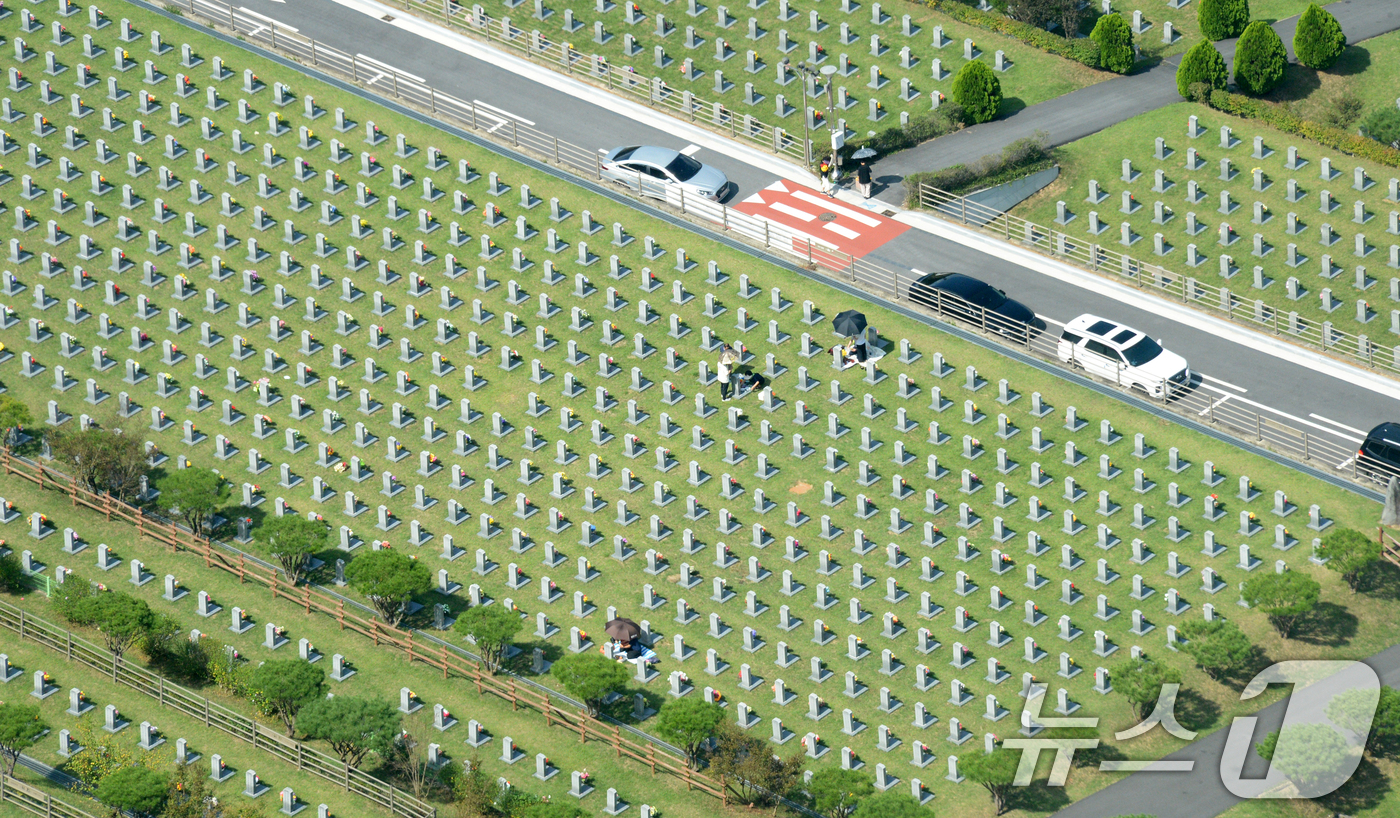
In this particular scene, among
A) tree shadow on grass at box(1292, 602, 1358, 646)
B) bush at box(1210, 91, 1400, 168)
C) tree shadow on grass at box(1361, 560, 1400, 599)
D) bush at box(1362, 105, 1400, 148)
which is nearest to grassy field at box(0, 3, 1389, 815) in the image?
tree shadow on grass at box(1292, 602, 1358, 646)

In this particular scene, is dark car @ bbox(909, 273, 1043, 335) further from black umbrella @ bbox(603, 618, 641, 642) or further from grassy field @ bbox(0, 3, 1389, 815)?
black umbrella @ bbox(603, 618, 641, 642)

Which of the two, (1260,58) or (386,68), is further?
(386,68)

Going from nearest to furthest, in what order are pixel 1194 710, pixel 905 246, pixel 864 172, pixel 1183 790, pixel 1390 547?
pixel 1183 790
pixel 1194 710
pixel 1390 547
pixel 905 246
pixel 864 172

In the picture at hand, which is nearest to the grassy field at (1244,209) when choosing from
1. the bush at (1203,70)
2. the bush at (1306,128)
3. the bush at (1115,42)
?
the bush at (1306,128)

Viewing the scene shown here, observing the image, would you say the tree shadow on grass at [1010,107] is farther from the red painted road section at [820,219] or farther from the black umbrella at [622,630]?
the black umbrella at [622,630]

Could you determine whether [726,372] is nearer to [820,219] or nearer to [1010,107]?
[820,219]

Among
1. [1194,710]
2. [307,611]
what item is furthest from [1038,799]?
[307,611]
